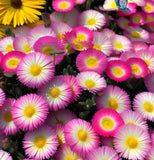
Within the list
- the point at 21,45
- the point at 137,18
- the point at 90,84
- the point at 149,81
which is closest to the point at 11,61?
the point at 21,45

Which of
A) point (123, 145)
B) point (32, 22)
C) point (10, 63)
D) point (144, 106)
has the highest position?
point (32, 22)

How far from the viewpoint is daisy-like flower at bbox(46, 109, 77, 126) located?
3.40 ft

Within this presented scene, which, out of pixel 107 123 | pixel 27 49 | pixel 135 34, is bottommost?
pixel 107 123

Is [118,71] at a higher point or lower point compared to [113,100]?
higher

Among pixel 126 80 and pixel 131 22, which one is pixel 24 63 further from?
pixel 131 22

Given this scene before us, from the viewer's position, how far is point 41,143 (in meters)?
0.92

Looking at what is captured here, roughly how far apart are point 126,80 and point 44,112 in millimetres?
499

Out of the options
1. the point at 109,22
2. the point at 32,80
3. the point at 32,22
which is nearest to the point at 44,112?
the point at 32,80

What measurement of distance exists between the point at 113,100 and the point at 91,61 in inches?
9.0

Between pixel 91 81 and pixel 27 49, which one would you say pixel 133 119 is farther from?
pixel 27 49

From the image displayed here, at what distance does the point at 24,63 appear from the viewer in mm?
1022

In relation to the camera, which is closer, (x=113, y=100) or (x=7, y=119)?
(x=7, y=119)

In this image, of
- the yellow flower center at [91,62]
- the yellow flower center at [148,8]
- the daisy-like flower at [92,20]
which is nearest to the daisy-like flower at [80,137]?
the yellow flower center at [91,62]

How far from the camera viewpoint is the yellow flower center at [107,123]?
3.23 feet
